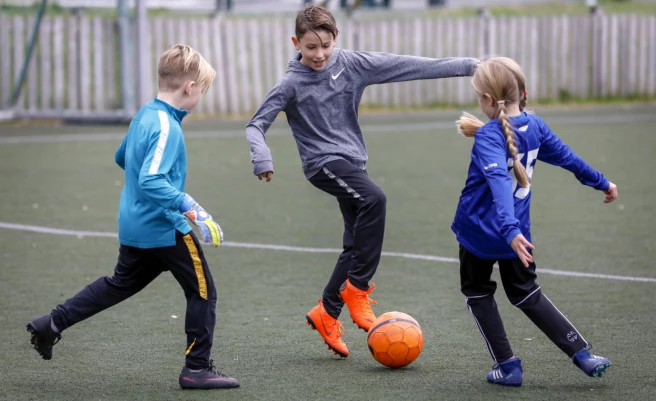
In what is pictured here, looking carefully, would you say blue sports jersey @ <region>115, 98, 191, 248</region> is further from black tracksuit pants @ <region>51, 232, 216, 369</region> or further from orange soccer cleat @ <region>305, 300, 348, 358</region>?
orange soccer cleat @ <region>305, 300, 348, 358</region>

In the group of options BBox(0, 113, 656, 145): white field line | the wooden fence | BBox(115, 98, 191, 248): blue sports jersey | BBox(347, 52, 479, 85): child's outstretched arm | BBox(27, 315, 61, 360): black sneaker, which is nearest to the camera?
BBox(115, 98, 191, 248): blue sports jersey

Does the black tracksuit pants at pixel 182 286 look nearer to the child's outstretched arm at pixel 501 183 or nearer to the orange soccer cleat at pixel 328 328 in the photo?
the orange soccer cleat at pixel 328 328

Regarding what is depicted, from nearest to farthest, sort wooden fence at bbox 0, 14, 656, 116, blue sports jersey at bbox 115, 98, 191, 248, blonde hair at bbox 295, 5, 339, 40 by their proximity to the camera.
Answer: blue sports jersey at bbox 115, 98, 191, 248 < blonde hair at bbox 295, 5, 339, 40 < wooden fence at bbox 0, 14, 656, 116

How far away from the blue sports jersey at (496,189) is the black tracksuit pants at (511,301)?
0.37ft

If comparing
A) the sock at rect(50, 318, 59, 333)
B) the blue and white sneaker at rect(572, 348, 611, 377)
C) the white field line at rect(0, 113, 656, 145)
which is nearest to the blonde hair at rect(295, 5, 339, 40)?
the sock at rect(50, 318, 59, 333)

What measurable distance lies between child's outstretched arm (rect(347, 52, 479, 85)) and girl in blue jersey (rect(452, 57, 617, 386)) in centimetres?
82

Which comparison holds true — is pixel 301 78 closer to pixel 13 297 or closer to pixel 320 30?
pixel 320 30

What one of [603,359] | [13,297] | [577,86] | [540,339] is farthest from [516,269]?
[577,86]

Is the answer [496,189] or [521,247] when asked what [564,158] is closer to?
[496,189]

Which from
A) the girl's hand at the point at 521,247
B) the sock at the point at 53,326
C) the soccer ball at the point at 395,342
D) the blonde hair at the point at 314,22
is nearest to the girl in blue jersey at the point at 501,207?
the girl's hand at the point at 521,247

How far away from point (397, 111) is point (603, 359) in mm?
14347

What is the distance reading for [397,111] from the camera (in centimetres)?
1894

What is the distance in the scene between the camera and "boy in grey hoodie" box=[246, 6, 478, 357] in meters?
5.41

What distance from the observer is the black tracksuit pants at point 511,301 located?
4.82m
